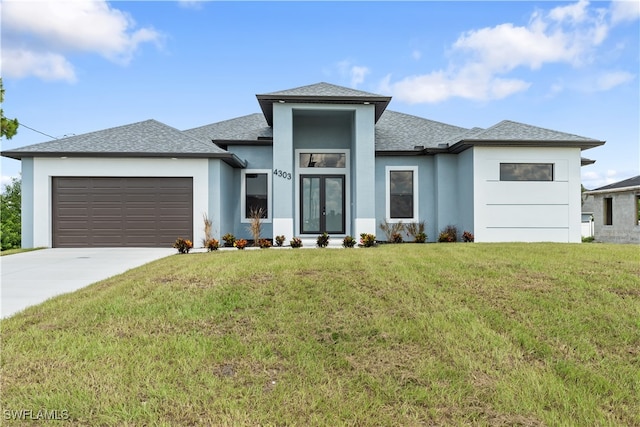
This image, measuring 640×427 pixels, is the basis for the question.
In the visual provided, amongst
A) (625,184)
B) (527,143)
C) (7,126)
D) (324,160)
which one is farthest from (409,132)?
(7,126)

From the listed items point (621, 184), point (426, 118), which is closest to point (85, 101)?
point (426, 118)

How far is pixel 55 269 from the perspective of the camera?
858 centimetres

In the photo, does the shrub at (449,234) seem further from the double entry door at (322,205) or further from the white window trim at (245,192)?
the white window trim at (245,192)

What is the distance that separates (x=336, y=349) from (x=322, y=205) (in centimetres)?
1133

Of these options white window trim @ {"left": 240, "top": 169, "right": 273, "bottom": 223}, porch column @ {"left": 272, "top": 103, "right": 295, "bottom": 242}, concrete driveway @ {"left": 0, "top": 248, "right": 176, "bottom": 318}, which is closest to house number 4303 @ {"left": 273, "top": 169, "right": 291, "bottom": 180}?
porch column @ {"left": 272, "top": 103, "right": 295, "bottom": 242}

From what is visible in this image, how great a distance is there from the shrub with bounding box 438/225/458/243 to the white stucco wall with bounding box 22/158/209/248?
887 centimetres

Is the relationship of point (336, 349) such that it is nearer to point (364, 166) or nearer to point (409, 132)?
point (364, 166)

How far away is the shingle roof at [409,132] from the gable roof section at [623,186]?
1014 cm

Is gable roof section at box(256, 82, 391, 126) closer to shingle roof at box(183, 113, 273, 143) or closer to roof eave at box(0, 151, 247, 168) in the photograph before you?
shingle roof at box(183, 113, 273, 143)

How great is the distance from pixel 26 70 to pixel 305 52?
1169 centimetres

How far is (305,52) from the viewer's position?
52.0ft

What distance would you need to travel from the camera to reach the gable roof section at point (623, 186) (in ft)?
62.5

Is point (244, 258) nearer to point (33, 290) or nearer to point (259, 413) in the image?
point (33, 290)

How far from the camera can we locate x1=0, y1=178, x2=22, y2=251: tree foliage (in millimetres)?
22609
